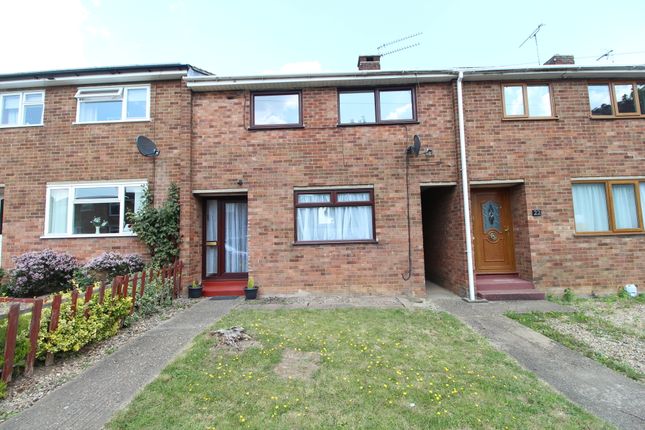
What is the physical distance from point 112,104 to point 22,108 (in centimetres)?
238

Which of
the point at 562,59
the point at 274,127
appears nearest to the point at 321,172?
the point at 274,127

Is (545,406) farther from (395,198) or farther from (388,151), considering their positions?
(388,151)

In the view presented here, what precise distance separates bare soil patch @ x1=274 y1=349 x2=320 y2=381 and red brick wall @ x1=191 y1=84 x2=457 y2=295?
3233 millimetres

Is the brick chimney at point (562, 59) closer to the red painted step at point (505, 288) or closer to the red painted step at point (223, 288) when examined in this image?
the red painted step at point (505, 288)

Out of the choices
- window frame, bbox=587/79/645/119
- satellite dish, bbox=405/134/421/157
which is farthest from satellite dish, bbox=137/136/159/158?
window frame, bbox=587/79/645/119

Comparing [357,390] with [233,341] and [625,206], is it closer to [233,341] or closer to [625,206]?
[233,341]

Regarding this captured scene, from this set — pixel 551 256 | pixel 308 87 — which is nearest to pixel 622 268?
pixel 551 256

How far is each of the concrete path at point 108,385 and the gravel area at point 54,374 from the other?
4.6 inches

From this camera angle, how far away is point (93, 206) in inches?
303

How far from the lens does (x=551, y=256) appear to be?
689 centimetres

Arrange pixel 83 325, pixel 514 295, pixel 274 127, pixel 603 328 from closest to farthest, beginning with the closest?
pixel 83 325 < pixel 603 328 < pixel 514 295 < pixel 274 127

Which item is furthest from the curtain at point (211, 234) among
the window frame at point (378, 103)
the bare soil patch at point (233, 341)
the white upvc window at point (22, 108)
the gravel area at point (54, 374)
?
the white upvc window at point (22, 108)

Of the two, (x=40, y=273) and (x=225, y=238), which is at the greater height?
(x=225, y=238)

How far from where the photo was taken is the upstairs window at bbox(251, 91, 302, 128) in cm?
752
